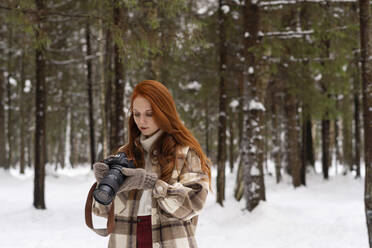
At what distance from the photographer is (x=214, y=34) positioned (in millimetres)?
13734

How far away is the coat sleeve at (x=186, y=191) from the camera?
2.33m

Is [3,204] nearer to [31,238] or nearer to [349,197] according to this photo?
[31,238]

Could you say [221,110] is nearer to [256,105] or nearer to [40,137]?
[256,105]

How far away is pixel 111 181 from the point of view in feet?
6.95

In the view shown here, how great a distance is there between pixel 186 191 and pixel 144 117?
1.77ft

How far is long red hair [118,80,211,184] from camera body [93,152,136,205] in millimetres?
222

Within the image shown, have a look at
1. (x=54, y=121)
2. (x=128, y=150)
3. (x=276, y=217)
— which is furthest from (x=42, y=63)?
(x=54, y=121)

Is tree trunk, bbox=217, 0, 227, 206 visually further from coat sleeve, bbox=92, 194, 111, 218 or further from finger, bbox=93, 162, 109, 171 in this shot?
finger, bbox=93, 162, 109, 171

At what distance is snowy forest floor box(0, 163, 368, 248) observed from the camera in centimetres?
788

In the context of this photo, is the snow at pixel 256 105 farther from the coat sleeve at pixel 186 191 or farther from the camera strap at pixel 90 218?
the camera strap at pixel 90 218

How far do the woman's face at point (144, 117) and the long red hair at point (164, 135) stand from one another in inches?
1.3

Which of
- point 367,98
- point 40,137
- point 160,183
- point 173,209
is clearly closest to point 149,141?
point 160,183

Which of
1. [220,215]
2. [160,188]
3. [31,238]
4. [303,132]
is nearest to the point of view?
[160,188]

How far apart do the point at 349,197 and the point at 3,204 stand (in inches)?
482
